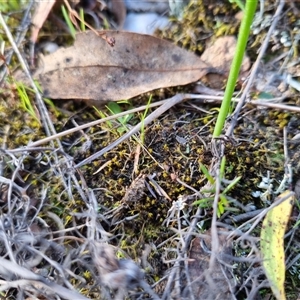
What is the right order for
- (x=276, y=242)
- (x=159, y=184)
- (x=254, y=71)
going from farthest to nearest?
(x=254, y=71), (x=159, y=184), (x=276, y=242)

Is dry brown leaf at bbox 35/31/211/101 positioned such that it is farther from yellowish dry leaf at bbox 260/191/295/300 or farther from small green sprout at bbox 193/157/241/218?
yellowish dry leaf at bbox 260/191/295/300

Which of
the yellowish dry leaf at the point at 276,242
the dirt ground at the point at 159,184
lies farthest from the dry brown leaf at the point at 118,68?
the yellowish dry leaf at the point at 276,242

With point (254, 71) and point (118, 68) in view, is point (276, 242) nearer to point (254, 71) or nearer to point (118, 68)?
point (254, 71)

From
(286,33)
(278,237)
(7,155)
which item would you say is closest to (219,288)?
(278,237)

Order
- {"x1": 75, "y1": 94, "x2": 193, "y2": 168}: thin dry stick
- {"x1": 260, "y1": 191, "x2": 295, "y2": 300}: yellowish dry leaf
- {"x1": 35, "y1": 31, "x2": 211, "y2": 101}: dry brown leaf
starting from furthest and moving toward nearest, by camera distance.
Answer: {"x1": 35, "y1": 31, "x2": 211, "y2": 101}: dry brown leaf < {"x1": 75, "y1": 94, "x2": 193, "y2": 168}: thin dry stick < {"x1": 260, "y1": 191, "x2": 295, "y2": 300}: yellowish dry leaf

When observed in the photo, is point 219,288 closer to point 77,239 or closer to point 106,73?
point 77,239

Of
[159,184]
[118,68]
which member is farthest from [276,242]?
[118,68]

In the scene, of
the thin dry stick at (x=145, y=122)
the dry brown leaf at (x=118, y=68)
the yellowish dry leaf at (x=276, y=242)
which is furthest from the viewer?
the dry brown leaf at (x=118, y=68)

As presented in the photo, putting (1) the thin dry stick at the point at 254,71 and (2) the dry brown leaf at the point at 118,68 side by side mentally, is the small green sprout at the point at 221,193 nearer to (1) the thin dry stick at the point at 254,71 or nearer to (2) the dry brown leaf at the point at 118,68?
(1) the thin dry stick at the point at 254,71

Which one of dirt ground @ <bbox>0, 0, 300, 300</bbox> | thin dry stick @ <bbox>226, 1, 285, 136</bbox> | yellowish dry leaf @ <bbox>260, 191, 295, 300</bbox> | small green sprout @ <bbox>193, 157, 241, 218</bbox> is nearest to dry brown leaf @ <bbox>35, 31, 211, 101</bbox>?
dirt ground @ <bbox>0, 0, 300, 300</bbox>
